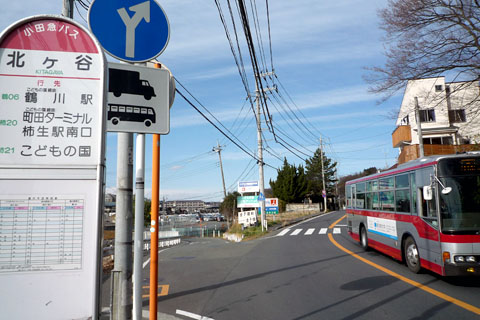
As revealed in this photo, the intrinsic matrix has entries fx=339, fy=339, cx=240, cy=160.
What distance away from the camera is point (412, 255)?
905cm

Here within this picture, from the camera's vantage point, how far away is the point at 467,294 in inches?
267

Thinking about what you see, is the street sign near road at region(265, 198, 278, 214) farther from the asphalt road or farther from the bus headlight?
the bus headlight

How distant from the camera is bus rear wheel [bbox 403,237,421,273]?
8766 mm

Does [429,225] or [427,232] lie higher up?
[429,225]

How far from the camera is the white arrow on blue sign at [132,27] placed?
3049 mm

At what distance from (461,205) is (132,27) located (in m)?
7.70

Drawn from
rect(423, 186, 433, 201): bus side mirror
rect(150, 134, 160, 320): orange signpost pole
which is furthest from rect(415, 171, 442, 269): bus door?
rect(150, 134, 160, 320): orange signpost pole

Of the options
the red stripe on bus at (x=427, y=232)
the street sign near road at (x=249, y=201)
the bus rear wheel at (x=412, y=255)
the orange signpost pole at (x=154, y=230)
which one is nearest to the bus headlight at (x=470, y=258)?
the red stripe on bus at (x=427, y=232)

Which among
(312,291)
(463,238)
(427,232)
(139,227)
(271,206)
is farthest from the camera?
(271,206)

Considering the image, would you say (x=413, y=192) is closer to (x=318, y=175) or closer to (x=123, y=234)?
(x=123, y=234)

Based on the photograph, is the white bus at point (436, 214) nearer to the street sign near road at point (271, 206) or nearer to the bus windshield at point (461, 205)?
the bus windshield at point (461, 205)

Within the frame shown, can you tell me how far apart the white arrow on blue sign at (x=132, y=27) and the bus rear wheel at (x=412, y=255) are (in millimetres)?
8414

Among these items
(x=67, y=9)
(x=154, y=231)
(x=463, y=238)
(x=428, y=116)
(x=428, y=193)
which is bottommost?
(x=463, y=238)

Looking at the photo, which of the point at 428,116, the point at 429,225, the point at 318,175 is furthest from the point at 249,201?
the point at 318,175
